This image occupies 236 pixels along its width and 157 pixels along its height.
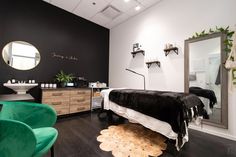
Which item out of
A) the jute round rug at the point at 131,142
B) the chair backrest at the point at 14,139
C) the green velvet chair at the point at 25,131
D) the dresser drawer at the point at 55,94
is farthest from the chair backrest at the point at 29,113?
the dresser drawer at the point at 55,94

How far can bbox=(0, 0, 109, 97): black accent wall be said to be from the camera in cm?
277

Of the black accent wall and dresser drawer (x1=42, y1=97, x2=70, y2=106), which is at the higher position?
the black accent wall

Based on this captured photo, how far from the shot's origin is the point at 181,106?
4.62ft

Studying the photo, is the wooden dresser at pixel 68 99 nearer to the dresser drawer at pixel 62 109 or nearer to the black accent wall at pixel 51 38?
the dresser drawer at pixel 62 109

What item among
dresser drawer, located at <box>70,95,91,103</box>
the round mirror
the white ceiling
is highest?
the white ceiling

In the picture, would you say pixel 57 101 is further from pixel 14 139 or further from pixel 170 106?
pixel 170 106

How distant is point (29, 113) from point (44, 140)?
45 cm

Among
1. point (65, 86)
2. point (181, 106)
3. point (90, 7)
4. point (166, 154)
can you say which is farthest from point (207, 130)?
point (90, 7)

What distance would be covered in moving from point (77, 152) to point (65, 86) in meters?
2.16

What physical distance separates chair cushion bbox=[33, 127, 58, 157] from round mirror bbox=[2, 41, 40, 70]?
2.49 metres

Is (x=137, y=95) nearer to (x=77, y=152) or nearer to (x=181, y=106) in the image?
(x=181, y=106)

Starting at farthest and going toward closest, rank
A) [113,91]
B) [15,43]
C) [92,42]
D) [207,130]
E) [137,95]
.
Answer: [92,42], [15,43], [113,91], [207,130], [137,95]

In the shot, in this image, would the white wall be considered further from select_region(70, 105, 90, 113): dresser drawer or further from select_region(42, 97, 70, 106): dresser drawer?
select_region(42, 97, 70, 106): dresser drawer

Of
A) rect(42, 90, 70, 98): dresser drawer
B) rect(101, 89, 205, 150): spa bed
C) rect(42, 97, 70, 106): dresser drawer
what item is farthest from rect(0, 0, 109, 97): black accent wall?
rect(101, 89, 205, 150): spa bed
